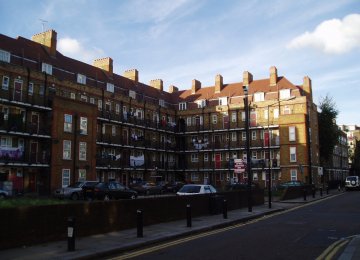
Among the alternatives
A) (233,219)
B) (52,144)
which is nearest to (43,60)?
(52,144)

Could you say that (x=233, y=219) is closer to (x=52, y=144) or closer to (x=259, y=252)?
(x=259, y=252)

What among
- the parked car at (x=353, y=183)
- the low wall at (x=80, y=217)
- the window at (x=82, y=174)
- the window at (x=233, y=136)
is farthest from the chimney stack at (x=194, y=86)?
the low wall at (x=80, y=217)

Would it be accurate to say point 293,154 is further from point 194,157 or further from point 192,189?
point 192,189

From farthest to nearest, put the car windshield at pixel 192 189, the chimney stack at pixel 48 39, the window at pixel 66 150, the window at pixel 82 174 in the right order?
the chimney stack at pixel 48 39 → the window at pixel 82 174 → the window at pixel 66 150 → the car windshield at pixel 192 189

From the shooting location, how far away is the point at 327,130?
73125 mm

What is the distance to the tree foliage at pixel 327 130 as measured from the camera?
238ft

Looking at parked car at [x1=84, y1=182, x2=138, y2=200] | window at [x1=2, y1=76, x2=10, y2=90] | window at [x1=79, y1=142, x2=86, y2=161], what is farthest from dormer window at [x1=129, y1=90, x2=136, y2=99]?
parked car at [x1=84, y1=182, x2=138, y2=200]

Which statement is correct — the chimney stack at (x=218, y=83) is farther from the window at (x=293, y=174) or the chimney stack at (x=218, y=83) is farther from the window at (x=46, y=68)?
the window at (x=46, y=68)

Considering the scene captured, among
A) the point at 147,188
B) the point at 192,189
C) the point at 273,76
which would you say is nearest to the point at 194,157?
the point at 273,76

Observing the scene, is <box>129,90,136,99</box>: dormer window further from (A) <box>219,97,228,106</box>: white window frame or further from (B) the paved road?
(B) the paved road

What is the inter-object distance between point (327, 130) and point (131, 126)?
3499 cm

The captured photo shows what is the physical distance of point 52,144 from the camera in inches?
1679

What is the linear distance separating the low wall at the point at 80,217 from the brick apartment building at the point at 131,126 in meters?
20.3

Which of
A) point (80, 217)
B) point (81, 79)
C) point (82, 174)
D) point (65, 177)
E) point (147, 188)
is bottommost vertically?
point (80, 217)
